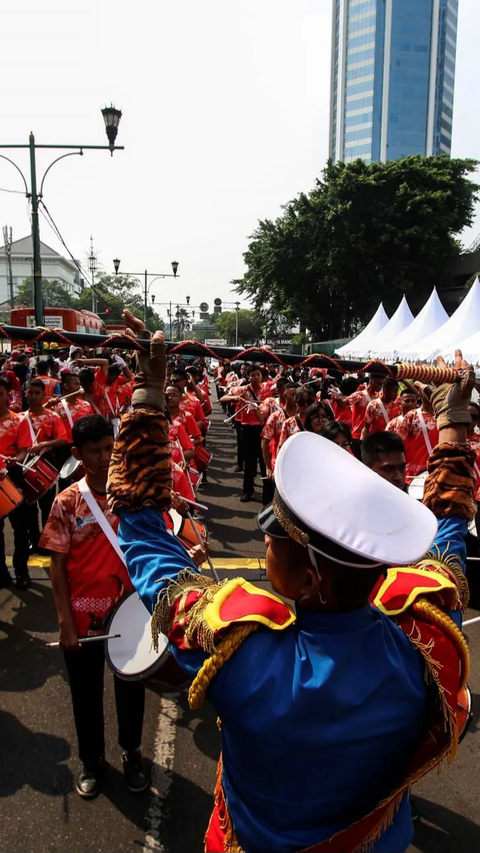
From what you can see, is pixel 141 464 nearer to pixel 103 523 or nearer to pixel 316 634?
pixel 316 634

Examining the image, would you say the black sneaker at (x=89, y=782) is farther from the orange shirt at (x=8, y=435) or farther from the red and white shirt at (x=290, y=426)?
the red and white shirt at (x=290, y=426)

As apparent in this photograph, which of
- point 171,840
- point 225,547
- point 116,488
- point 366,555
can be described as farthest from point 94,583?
point 225,547

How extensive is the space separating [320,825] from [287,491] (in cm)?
79

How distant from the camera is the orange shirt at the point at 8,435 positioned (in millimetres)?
5879

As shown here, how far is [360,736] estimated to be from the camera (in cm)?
122

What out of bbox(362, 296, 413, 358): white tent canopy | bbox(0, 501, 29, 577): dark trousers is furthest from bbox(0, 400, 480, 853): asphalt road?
bbox(362, 296, 413, 358): white tent canopy

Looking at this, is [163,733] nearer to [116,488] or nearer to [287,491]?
[116,488]

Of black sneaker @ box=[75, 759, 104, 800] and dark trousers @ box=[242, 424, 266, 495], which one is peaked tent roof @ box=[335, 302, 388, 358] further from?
black sneaker @ box=[75, 759, 104, 800]

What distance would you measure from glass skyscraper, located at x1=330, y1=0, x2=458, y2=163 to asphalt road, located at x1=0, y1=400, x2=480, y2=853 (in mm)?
112503

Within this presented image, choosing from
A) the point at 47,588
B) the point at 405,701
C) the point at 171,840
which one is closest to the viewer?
the point at 405,701

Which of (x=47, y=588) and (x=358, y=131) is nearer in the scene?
(x=47, y=588)

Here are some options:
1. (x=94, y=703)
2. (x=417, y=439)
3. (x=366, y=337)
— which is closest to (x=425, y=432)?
(x=417, y=439)

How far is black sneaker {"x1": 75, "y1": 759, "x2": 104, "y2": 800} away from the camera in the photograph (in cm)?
304

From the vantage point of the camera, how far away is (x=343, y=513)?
121 cm
